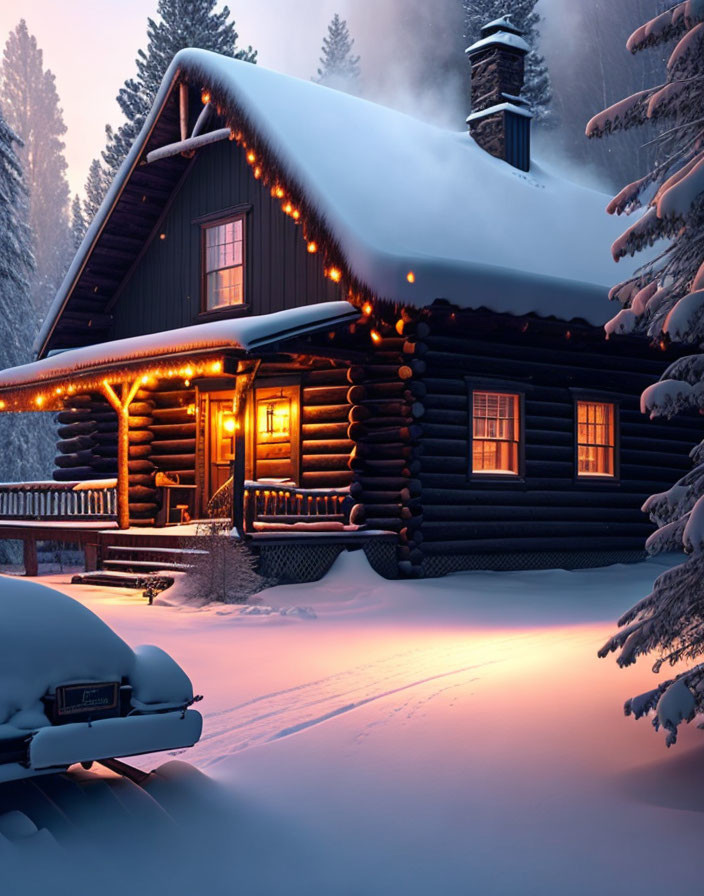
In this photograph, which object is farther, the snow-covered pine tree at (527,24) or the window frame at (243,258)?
the snow-covered pine tree at (527,24)

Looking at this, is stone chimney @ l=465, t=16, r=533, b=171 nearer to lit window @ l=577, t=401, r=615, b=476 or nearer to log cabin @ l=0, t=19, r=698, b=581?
log cabin @ l=0, t=19, r=698, b=581

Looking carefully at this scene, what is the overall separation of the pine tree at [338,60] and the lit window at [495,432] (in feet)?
192

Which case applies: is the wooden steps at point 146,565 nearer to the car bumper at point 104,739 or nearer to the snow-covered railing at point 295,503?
the snow-covered railing at point 295,503

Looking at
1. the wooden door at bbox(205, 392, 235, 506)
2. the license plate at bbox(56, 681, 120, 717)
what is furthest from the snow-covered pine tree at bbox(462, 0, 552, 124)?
the license plate at bbox(56, 681, 120, 717)

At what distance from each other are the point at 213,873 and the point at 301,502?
504 inches

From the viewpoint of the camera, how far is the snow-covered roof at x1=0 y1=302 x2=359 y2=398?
1552 cm

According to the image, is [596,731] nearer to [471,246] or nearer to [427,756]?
[427,756]

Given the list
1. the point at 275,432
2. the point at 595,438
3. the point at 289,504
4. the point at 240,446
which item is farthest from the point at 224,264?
the point at 595,438

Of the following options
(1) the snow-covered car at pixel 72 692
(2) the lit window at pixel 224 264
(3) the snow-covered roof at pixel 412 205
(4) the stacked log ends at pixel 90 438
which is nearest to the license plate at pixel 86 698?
(1) the snow-covered car at pixel 72 692

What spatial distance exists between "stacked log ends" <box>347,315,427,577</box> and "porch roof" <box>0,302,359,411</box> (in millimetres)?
1127

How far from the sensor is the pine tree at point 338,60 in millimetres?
73500

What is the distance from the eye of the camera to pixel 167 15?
1788 inches

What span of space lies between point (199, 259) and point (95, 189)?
37415 millimetres

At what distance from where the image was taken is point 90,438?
23.0 m
